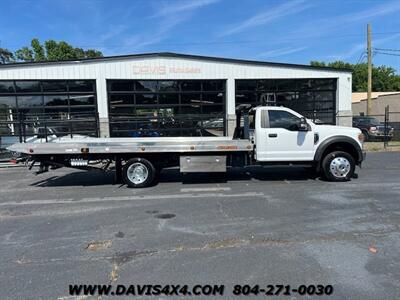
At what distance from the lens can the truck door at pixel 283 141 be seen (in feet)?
31.6

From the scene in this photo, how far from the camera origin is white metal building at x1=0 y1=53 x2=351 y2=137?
728 inches

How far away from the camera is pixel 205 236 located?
566 cm

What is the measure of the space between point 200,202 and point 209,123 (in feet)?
40.0

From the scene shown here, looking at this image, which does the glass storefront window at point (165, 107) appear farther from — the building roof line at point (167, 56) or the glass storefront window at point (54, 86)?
the glass storefront window at point (54, 86)

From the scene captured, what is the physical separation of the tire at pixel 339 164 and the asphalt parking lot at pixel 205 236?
0.30m

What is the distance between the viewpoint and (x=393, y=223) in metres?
6.12

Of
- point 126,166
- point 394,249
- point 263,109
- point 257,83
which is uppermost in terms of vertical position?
point 257,83

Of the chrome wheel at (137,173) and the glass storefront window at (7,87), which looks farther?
the glass storefront window at (7,87)

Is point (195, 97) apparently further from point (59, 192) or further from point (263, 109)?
point (59, 192)

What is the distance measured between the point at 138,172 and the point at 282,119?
4024mm

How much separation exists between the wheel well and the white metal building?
10.2 m

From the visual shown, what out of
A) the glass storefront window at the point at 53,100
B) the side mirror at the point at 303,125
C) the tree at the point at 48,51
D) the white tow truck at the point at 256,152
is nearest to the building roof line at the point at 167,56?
the glass storefront window at the point at 53,100

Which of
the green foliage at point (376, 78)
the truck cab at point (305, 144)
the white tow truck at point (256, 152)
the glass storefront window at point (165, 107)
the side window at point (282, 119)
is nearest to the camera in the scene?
the white tow truck at point (256, 152)

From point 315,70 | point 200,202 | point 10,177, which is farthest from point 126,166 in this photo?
point 315,70
